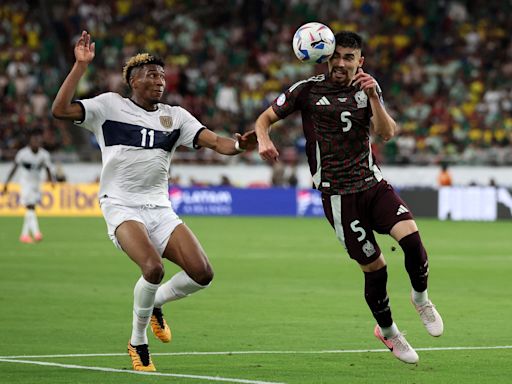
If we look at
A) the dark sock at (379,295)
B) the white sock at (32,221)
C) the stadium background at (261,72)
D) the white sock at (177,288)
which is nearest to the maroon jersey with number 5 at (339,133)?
the dark sock at (379,295)

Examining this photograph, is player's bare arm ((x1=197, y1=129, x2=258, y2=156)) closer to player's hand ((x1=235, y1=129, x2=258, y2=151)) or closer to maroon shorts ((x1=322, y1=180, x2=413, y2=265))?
player's hand ((x1=235, y1=129, x2=258, y2=151))

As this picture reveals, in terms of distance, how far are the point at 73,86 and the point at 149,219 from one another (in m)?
1.34

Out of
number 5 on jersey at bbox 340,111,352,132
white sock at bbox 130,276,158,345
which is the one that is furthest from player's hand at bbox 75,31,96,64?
number 5 on jersey at bbox 340,111,352,132

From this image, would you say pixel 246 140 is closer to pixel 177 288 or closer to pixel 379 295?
pixel 177 288

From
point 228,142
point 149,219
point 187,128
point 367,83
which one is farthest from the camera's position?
point 187,128

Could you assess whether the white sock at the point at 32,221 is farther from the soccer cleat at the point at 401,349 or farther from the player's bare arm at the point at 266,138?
the soccer cleat at the point at 401,349

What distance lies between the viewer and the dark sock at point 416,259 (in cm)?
984

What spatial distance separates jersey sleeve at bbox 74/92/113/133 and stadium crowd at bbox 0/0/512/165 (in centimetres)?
2948

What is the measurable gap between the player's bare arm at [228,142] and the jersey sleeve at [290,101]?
1.13 ft

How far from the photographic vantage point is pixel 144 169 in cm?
1038

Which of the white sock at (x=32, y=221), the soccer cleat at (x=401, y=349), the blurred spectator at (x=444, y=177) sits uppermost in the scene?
the soccer cleat at (x=401, y=349)

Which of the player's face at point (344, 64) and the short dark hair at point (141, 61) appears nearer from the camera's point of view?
the player's face at point (344, 64)

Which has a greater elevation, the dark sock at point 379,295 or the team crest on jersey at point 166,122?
the team crest on jersey at point 166,122

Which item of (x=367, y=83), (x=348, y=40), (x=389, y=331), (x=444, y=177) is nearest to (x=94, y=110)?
(x=348, y=40)
